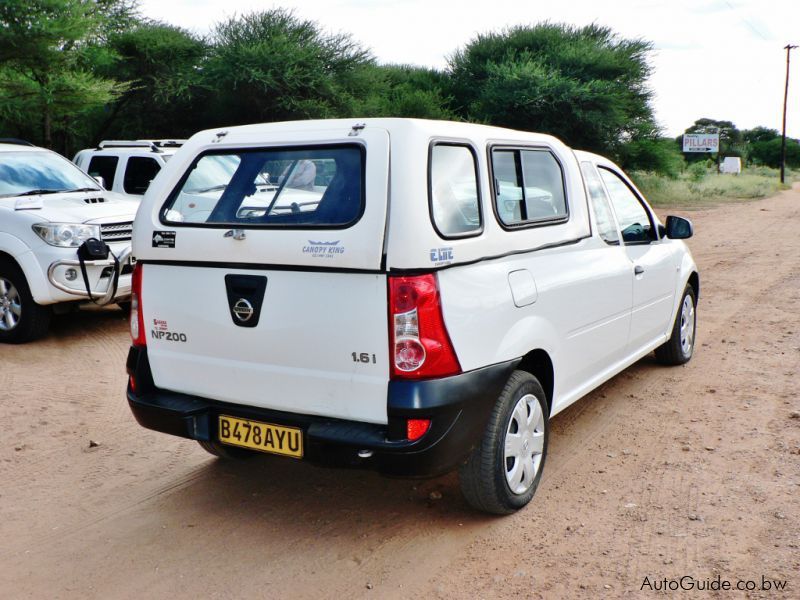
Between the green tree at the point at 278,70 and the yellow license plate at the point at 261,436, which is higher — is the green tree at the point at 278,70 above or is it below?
above

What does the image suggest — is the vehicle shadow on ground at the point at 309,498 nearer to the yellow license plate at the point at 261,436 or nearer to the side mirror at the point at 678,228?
the yellow license plate at the point at 261,436

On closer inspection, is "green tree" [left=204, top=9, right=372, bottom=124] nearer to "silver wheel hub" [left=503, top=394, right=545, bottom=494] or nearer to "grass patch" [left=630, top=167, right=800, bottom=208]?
"grass patch" [left=630, top=167, right=800, bottom=208]

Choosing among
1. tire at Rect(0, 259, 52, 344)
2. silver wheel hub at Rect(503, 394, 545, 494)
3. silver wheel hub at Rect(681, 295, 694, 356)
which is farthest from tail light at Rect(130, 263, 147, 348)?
silver wheel hub at Rect(681, 295, 694, 356)

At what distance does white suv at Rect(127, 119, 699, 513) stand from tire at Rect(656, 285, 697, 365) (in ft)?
7.71

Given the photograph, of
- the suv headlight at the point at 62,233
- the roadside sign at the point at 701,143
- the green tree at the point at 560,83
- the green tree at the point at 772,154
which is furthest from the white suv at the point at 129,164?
the green tree at the point at 772,154

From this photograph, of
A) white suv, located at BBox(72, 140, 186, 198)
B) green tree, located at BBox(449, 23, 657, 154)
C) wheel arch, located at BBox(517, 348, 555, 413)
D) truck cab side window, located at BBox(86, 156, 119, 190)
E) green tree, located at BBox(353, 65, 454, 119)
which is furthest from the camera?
green tree, located at BBox(449, 23, 657, 154)

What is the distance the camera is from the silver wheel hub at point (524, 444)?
13.1 ft

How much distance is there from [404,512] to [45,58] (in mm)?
14952

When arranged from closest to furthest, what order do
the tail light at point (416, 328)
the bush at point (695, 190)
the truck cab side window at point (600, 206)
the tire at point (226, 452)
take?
the tail light at point (416, 328), the tire at point (226, 452), the truck cab side window at point (600, 206), the bush at point (695, 190)

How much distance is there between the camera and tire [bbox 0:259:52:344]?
7.64 meters

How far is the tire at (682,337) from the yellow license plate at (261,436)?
12.7 feet

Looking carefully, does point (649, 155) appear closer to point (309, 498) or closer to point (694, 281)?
point (694, 281)

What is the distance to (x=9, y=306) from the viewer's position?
779cm

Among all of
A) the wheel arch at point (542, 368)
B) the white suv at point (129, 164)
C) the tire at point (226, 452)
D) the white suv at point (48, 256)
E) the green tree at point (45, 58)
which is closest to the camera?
the wheel arch at point (542, 368)
